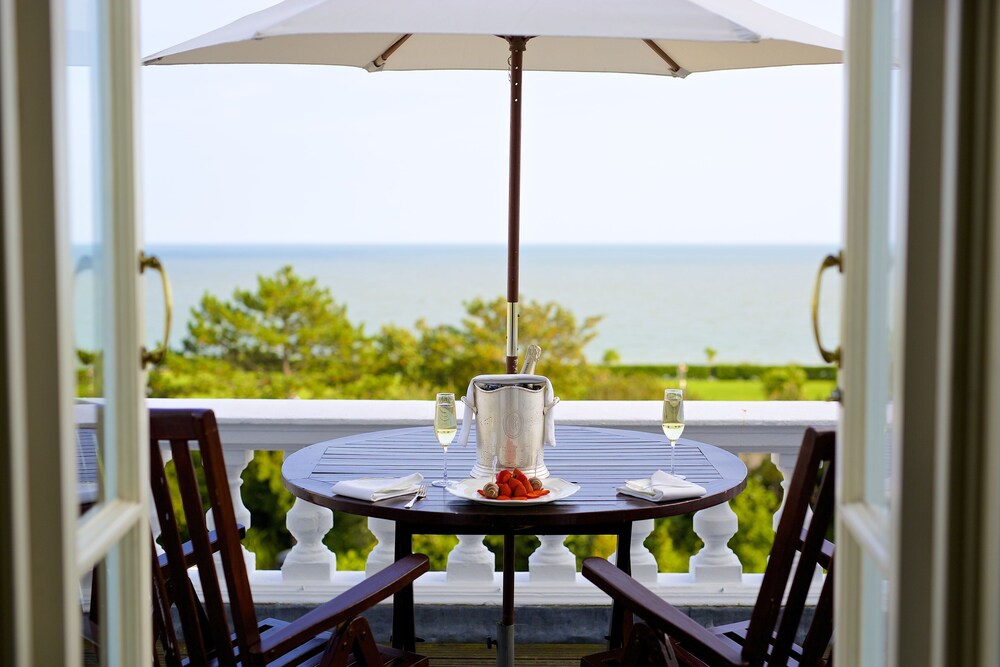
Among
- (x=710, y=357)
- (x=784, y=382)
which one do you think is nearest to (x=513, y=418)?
(x=784, y=382)

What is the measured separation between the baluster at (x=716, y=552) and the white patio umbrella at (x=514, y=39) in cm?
92

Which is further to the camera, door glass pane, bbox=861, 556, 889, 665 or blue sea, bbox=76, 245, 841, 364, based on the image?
blue sea, bbox=76, 245, 841, 364

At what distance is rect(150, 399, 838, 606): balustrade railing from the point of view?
3.42 m

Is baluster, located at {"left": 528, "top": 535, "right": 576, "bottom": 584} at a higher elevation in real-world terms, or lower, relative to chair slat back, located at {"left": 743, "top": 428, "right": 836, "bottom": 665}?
lower

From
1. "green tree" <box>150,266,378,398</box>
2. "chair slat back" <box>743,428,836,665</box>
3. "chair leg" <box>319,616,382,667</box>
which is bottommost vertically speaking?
"green tree" <box>150,266,378,398</box>

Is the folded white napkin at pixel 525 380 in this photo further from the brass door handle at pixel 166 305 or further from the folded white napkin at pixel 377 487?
the brass door handle at pixel 166 305

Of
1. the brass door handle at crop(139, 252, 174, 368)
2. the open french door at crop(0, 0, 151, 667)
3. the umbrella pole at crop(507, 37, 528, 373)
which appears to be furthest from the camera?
the umbrella pole at crop(507, 37, 528, 373)

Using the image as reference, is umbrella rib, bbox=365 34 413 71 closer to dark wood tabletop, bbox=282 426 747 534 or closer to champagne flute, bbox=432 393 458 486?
dark wood tabletop, bbox=282 426 747 534

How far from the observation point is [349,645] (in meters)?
2.12

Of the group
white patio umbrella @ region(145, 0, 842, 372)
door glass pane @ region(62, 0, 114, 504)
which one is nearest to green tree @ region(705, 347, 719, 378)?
white patio umbrella @ region(145, 0, 842, 372)

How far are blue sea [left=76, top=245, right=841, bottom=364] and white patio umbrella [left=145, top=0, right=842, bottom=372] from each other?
22740 millimetres

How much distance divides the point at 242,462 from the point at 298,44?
1.30 m

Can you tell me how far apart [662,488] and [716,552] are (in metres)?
1.21

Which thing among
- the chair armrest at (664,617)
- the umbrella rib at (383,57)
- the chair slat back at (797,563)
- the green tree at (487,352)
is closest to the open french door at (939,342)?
the chair slat back at (797,563)
